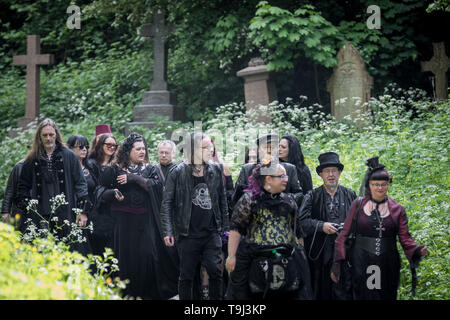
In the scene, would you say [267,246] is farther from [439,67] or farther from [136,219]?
[439,67]

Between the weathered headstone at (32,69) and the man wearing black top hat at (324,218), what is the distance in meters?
10.9

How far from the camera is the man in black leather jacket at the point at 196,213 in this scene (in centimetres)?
606

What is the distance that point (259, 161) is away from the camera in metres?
6.61

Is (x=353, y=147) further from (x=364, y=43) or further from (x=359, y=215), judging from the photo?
(x=359, y=215)

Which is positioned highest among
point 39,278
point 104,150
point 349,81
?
point 349,81

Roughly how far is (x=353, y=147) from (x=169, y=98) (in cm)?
555

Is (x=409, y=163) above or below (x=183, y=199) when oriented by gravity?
above

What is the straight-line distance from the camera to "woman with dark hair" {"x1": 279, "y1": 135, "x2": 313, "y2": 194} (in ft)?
22.4

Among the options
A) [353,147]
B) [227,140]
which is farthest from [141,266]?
[353,147]

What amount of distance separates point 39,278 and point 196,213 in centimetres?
275

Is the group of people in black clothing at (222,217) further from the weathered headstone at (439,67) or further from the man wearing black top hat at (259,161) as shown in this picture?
the weathered headstone at (439,67)

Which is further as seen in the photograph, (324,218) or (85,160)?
(85,160)

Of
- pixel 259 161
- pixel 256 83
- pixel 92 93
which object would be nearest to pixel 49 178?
pixel 259 161

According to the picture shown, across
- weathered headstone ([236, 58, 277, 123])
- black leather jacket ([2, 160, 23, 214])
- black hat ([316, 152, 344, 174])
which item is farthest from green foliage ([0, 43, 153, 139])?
black hat ([316, 152, 344, 174])
